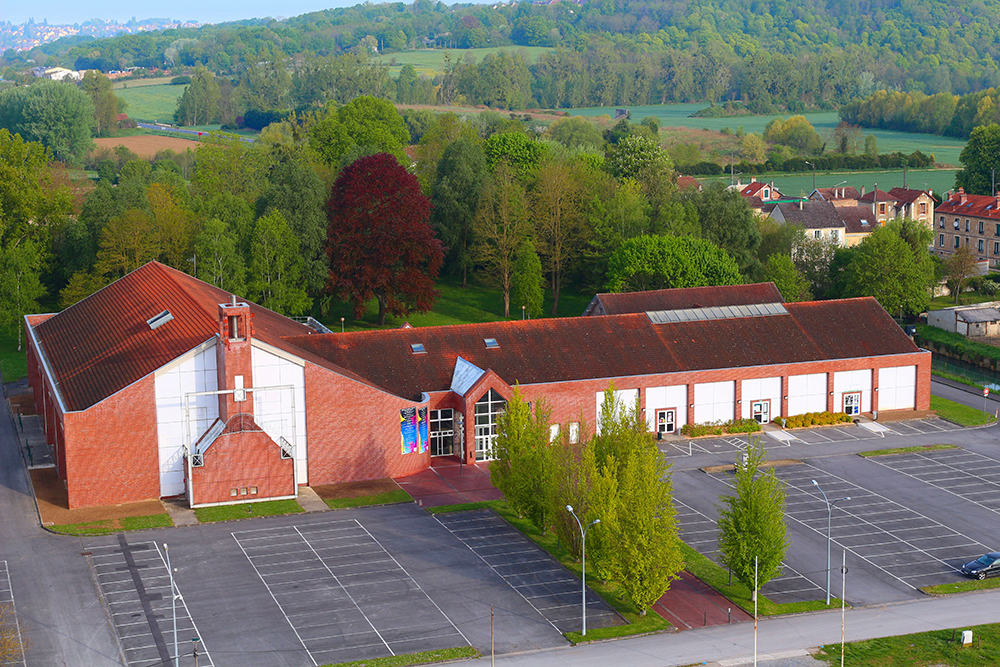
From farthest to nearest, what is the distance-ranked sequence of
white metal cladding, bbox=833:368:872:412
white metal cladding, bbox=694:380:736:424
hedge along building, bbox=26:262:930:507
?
white metal cladding, bbox=833:368:872:412, white metal cladding, bbox=694:380:736:424, hedge along building, bbox=26:262:930:507

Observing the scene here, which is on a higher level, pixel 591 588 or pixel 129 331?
pixel 129 331

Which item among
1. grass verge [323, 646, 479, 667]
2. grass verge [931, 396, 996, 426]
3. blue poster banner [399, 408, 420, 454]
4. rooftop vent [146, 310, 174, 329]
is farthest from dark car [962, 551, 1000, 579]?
rooftop vent [146, 310, 174, 329]

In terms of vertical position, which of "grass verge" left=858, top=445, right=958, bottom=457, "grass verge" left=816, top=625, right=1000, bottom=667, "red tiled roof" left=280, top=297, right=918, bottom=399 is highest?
"red tiled roof" left=280, top=297, right=918, bottom=399

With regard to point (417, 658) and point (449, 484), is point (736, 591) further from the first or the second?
point (449, 484)

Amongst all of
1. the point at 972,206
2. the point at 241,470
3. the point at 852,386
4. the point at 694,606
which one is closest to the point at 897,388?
the point at 852,386

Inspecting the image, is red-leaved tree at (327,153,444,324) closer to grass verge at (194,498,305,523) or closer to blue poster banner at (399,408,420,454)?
blue poster banner at (399,408,420,454)

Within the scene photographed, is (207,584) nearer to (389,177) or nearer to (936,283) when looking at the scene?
(389,177)
